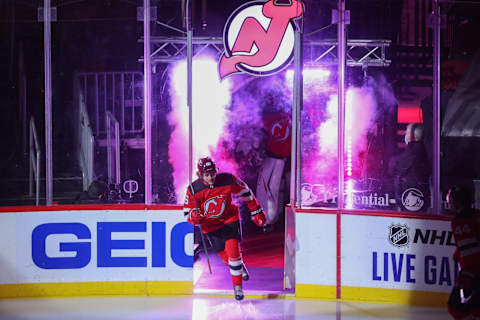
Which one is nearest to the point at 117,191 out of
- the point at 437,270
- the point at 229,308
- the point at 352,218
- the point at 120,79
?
the point at 120,79

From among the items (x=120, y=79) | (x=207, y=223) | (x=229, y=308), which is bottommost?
(x=229, y=308)

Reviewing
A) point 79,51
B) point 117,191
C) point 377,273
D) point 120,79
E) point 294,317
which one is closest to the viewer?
point 294,317

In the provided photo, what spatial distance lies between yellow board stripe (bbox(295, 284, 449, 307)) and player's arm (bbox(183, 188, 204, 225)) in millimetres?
1198

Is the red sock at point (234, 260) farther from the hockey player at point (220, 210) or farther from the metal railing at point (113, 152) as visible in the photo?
the metal railing at point (113, 152)

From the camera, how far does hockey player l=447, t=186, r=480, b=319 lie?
4.57m

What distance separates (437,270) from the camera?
5887mm

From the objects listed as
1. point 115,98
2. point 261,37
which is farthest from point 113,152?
Answer: point 261,37

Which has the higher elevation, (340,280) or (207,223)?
(207,223)

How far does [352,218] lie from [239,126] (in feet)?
10.3

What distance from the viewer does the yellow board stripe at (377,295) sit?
19.4 ft

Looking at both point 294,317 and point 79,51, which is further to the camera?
point 79,51

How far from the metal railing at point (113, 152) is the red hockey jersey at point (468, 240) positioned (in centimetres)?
411

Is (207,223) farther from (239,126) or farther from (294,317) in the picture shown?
(239,126)

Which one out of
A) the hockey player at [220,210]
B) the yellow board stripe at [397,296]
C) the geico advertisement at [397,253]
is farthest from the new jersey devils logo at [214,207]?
the yellow board stripe at [397,296]
